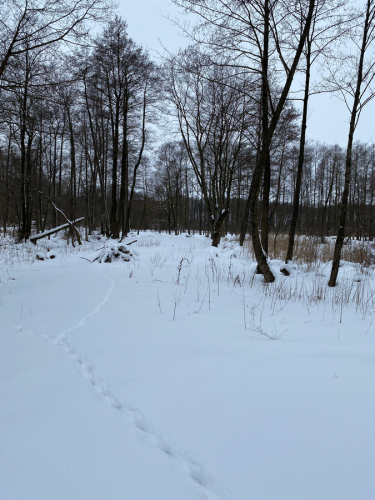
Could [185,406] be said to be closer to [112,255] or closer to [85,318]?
[85,318]

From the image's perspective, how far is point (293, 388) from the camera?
1727 millimetres

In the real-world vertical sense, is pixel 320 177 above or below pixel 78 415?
above

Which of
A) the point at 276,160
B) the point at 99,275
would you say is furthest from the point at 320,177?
the point at 99,275

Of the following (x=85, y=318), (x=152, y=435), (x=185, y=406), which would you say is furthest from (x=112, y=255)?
(x=152, y=435)

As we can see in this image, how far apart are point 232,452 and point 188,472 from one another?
23cm

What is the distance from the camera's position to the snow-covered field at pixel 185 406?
3.58ft

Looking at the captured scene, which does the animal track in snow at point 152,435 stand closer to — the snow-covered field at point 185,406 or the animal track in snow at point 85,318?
the snow-covered field at point 185,406

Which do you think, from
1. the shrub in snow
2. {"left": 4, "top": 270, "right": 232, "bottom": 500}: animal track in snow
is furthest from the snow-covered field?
the shrub in snow

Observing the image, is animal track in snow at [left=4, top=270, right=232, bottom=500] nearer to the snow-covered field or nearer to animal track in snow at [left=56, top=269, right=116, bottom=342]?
the snow-covered field

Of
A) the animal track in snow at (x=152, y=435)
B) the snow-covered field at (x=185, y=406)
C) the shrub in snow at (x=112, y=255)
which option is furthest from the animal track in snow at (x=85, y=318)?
the shrub in snow at (x=112, y=255)

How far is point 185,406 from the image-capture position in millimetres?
1563

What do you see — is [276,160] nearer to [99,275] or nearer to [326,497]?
[99,275]

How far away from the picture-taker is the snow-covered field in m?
1.09

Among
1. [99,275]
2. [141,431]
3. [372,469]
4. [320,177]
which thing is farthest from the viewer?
[320,177]
